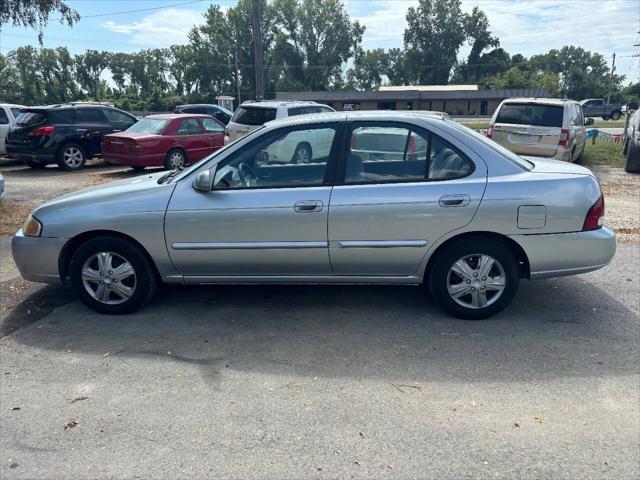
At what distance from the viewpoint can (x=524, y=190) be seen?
14.1ft

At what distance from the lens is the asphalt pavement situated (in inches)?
114

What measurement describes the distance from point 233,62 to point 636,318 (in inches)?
3819

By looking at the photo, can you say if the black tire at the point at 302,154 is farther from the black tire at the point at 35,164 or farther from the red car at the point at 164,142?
the black tire at the point at 35,164

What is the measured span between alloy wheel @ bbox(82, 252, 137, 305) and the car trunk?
9.87 meters

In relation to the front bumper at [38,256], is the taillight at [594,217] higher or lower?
higher

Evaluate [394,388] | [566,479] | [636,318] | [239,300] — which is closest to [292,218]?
[239,300]

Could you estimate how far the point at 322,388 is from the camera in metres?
3.59

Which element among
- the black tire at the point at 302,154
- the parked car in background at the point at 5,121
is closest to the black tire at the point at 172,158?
the parked car in background at the point at 5,121

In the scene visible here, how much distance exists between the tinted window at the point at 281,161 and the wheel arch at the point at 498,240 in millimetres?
1114

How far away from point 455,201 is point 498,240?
0.49 metres

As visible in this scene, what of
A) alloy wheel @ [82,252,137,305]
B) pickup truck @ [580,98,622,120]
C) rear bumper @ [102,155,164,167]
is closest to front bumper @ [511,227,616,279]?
alloy wheel @ [82,252,137,305]

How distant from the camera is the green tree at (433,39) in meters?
99.4

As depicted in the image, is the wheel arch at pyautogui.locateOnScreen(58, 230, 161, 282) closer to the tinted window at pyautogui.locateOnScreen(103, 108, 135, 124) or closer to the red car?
the red car

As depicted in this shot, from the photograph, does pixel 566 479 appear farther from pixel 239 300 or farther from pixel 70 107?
pixel 70 107
